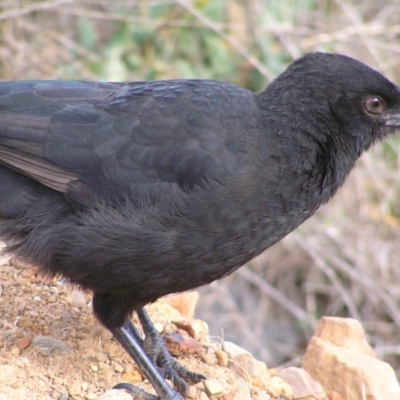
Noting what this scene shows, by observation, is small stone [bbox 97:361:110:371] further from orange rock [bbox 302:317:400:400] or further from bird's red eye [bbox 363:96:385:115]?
bird's red eye [bbox 363:96:385:115]

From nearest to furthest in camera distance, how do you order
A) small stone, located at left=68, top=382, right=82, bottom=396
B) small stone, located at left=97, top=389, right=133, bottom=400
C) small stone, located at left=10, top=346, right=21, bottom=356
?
small stone, located at left=97, top=389, right=133, bottom=400 → small stone, located at left=68, top=382, right=82, bottom=396 → small stone, located at left=10, top=346, right=21, bottom=356

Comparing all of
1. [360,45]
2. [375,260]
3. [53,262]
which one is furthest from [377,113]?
[360,45]

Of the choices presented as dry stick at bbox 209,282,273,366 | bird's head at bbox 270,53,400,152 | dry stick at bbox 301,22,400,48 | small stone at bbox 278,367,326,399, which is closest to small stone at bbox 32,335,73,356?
small stone at bbox 278,367,326,399

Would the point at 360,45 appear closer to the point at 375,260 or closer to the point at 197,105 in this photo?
the point at 375,260

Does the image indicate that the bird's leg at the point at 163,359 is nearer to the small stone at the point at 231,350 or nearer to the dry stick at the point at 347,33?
the small stone at the point at 231,350

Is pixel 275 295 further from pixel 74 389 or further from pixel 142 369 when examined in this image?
pixel 74 389

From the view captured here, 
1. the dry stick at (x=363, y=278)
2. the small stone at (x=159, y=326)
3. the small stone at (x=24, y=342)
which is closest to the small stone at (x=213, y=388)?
the small stone at (x=159, y=326)
